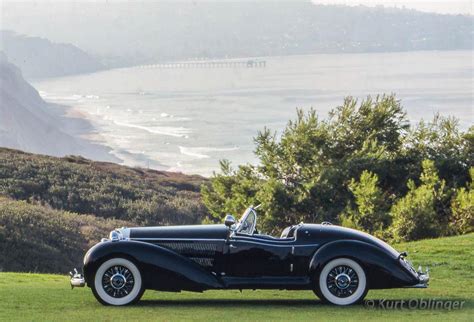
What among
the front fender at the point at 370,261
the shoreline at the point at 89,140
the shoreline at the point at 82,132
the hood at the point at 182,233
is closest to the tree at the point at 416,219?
the front fender at the point at 370,261

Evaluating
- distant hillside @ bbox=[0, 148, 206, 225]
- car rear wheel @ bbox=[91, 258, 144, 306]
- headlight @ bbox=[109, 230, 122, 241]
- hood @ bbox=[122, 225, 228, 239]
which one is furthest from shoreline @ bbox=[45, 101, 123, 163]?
car rear wheel @ bbox=[91, 258, 144, 306]

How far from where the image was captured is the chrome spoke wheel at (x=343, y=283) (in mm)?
11461

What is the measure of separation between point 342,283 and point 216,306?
164cm

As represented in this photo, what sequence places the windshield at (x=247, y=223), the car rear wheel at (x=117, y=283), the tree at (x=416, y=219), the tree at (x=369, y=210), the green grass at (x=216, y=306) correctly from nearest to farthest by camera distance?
1. the green grass at (x=216, y=306)
2. the car rear wheel at (x=117, y=283)
3. the windshield at (x=247, y=223)
4. the tree at (x=416, y=219)
5. the tree at (x=369, y=210)

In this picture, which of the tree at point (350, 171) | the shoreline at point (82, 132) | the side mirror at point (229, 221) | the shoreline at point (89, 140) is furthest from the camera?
the shoreline at point (82, 132)

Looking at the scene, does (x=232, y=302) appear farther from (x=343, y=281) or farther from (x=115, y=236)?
(x=115, y=236)

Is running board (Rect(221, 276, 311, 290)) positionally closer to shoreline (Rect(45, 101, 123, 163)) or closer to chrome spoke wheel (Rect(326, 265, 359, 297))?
chrome spoke wheel (Rect(326, 265, 359, 297))

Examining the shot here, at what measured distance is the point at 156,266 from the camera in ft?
37.7

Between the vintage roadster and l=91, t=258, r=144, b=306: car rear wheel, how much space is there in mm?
13

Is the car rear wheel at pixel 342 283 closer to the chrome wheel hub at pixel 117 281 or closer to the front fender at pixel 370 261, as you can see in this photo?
the front fender at pixel 370 261

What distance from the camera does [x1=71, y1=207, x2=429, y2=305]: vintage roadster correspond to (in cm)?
1143

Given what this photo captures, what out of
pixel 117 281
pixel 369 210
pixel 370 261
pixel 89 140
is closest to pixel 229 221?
pixel 117 281

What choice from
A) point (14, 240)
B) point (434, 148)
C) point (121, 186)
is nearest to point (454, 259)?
point (434, 148)

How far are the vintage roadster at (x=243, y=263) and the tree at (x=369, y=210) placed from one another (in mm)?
14948
